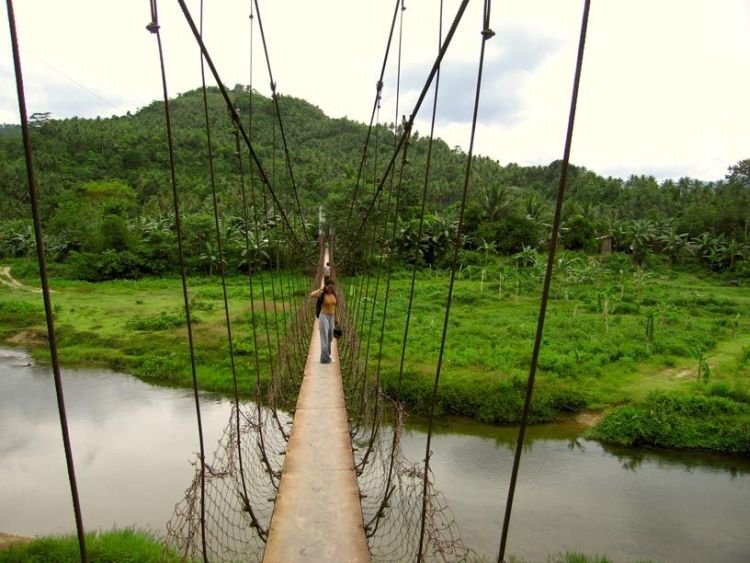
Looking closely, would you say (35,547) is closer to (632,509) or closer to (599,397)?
(632,509)

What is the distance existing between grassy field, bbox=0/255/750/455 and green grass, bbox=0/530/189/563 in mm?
1692

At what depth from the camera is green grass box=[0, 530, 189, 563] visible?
143 inches

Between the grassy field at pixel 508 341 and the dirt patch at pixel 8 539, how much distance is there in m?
2.23

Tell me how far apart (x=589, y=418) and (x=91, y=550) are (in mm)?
5246

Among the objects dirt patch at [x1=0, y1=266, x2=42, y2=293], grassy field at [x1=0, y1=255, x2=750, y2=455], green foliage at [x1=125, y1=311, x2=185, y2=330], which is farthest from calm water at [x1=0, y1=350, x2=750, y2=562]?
dirt patch at [x1=0, y1=266, x2=42, y2=293]

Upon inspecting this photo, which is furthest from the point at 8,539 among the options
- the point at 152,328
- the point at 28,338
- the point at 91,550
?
the point at 28,338

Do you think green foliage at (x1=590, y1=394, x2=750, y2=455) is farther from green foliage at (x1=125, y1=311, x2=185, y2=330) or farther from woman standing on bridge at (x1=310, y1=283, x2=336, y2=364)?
green foliage at (x1=125, y1=311, x2=185, y2=330)

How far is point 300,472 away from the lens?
6.94 feet

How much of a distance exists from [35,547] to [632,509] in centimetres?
468

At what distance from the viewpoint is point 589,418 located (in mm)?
6543

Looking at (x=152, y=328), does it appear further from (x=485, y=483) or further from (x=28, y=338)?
(x=485, y=483)

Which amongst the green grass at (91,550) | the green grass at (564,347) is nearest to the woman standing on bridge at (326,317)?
the green grass at (564,347)

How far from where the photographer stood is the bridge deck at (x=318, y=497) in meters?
1.64

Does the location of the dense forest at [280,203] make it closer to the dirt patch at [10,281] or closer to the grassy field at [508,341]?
the dirt patch at [10,281]
